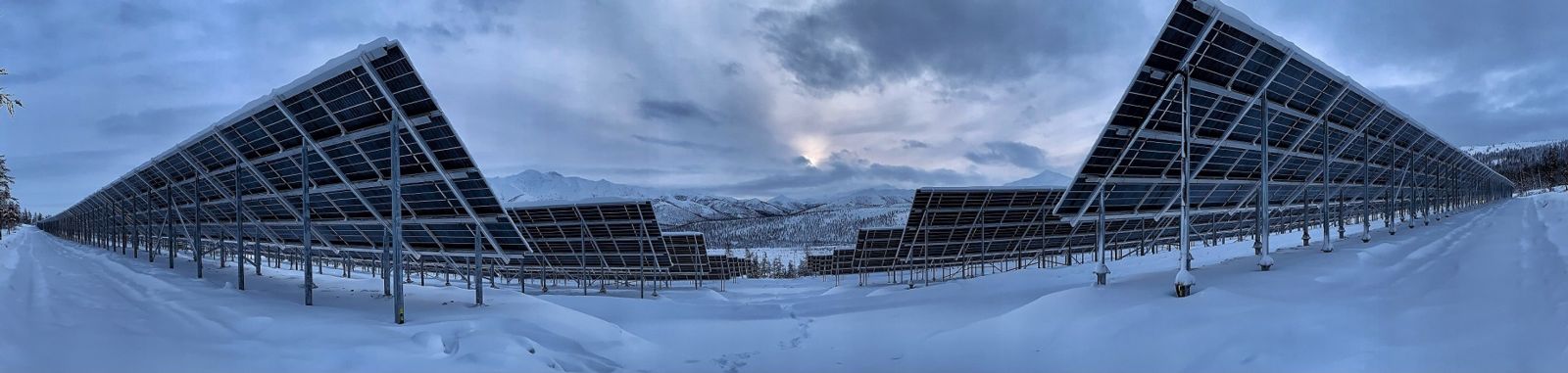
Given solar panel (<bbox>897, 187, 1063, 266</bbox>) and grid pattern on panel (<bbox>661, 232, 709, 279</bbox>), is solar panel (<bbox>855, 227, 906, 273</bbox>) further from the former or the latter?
grid pattern on panel (<bbox>661, 232, 709, 279</bbox>)

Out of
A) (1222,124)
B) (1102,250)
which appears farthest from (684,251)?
(1222,124)

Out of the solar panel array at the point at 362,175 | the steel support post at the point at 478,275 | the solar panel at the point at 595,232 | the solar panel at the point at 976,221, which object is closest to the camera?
the solar panel array at the point at 362,175

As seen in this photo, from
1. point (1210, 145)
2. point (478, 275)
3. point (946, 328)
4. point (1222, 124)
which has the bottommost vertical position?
point (946, 328)

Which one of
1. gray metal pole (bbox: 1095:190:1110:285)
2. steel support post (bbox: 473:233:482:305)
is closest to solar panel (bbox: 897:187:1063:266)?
gray metal pole (bbox: 1095:190:1110:285)

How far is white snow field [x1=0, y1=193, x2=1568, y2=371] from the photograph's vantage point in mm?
8562

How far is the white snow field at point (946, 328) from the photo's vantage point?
856 cm

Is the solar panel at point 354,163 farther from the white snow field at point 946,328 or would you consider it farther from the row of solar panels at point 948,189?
the white snow field at point 946,328

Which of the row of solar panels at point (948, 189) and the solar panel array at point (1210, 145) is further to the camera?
the row of solar panels at point (948, 189)

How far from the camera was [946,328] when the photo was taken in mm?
16750

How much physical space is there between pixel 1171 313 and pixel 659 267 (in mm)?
37673

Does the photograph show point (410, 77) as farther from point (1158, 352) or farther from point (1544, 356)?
point (1544, 356)

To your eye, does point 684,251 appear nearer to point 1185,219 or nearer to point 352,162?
point 352,162

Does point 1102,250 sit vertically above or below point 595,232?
below

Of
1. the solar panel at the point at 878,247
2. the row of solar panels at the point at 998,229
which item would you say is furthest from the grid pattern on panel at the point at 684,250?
the row of solar panels at the point at 998,229
